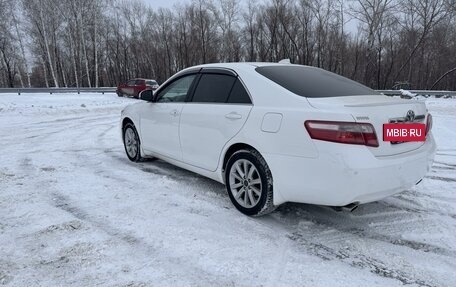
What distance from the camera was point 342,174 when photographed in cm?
272

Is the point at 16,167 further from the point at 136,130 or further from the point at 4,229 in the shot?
the point at 4,229

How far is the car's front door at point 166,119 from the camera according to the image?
4.53 meters

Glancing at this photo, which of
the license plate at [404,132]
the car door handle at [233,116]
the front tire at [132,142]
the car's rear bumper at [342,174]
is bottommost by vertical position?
the front tire at [132,142]

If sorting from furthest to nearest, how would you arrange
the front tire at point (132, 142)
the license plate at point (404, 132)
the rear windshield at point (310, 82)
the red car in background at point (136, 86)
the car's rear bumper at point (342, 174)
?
the red car in background at point (136, 86) < the front tire at point (132, 142) < the rear windshield at point (310, 82) < the license plate at point (404, 132) < the car's rear bumper at point (342, 174)

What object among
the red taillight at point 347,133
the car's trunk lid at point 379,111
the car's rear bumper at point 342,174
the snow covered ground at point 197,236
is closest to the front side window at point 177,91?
the snow covered ground at point 197,236

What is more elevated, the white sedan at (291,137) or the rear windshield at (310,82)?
the rear windshield at (310,82)

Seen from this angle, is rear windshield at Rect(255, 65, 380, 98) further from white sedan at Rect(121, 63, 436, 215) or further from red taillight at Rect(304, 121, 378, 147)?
red taillight at Rect(304, 121, 378, 147)

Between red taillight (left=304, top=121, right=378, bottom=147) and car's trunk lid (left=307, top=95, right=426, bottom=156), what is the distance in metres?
0.05

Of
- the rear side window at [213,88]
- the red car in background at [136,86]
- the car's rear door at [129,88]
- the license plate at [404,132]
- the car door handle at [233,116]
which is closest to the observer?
the license plate at [404,132]

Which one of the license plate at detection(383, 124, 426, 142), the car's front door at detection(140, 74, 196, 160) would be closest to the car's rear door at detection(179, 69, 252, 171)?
the car's front door at detection(140, 74, 196, 160)

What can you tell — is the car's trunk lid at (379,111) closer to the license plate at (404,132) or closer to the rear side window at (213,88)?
the license plate at (404,132)

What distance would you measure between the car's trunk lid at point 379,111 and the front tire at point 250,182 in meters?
0.82

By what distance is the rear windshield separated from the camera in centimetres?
328

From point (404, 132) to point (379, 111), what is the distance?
356mm
